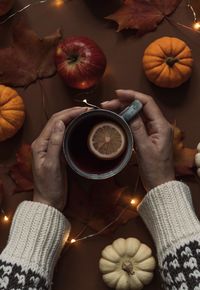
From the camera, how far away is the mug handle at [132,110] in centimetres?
96

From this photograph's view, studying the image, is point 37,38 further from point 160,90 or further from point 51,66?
point 160,90

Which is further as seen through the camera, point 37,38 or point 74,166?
point 37,38

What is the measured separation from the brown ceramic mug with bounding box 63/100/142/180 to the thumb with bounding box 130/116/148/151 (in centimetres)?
2

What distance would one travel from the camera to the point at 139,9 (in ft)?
3.66

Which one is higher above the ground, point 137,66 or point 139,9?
point 139,9

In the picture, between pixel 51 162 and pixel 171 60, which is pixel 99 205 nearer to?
pixel 51 162

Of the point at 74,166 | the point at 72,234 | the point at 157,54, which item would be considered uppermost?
the point at 157,54

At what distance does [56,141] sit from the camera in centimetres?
98

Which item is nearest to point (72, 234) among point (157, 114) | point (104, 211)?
point (104, 211)

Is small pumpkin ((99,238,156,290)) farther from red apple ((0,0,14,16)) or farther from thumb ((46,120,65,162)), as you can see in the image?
red apple ((0,0,14,16))

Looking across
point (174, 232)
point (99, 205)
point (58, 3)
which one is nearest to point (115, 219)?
point (99, 205)

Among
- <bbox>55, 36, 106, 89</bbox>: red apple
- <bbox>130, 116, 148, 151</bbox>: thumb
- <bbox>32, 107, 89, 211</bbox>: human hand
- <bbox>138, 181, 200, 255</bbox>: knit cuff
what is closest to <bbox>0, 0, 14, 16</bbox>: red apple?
<bbox>55, 36, 106, 89</bbox>: red apple

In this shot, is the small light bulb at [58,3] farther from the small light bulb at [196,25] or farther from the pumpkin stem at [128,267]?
the pumpkin stem at [128,267]

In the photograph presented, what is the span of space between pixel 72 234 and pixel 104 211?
0.28ft
